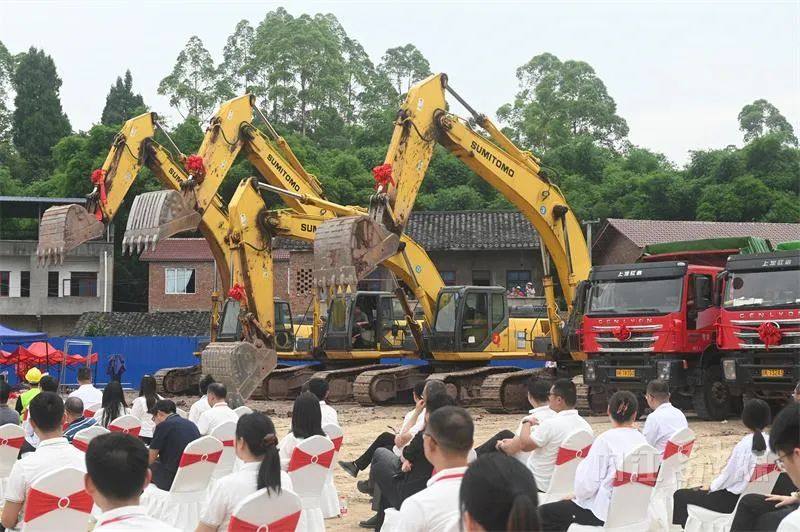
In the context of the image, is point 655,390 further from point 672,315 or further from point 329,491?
point 672,315

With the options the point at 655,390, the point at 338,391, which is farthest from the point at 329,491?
the point at 338,391

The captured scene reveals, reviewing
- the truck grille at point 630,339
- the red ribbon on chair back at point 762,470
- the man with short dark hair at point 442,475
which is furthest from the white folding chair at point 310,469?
the truck grille at point 630,339

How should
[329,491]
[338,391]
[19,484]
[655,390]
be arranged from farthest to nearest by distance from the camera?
[338,391] < [329,491] < [655,390] < [19,484]

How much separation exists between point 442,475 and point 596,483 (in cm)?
302

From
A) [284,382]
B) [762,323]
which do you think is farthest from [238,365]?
[762,323]

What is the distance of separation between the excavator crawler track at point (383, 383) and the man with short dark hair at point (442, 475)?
18.3 metres

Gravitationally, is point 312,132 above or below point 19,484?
above

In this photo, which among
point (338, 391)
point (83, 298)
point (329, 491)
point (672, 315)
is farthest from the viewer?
point (83, 298)

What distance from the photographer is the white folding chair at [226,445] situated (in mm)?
9344

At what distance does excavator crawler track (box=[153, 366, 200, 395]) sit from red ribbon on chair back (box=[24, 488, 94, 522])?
866 inches

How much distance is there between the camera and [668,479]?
360 inches

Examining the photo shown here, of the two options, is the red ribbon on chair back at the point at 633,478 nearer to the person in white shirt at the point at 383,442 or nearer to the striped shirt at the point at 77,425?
the person in white shirt at the point at 383,442

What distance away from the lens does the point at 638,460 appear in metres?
7.18

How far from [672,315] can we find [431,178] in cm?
3526
